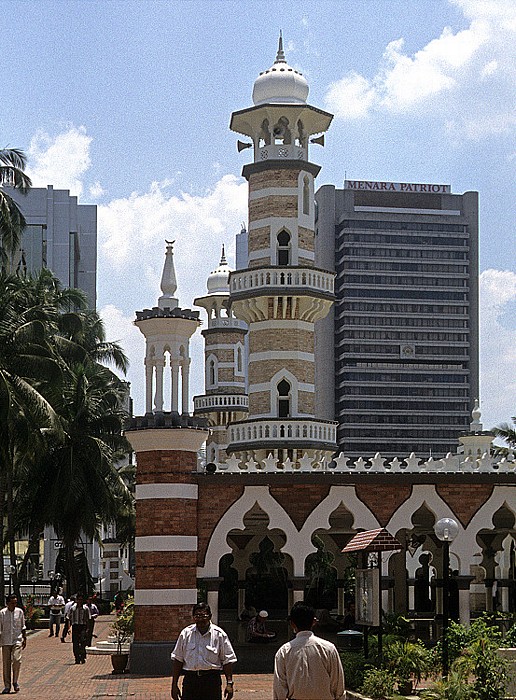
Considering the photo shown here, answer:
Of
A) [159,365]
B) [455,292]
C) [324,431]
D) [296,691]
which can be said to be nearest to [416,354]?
[455,292]

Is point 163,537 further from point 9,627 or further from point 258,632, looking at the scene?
point 9,627

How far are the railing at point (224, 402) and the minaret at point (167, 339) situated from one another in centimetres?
2622

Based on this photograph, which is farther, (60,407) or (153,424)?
(60,407)

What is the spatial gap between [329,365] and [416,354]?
844 centimetres

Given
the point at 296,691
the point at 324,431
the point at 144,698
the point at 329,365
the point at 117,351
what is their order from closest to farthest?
the point at 296,691 → the point at 144,698 → the point at 324,431 → the point at 117,351 → the point at 329,365

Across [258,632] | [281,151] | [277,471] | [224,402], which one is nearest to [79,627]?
[258,632]

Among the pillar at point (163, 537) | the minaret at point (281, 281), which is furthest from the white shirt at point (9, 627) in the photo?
the minaret at point (281, 281)

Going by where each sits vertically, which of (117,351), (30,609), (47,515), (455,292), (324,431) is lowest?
(30,609)

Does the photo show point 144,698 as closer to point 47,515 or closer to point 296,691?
point 296,691

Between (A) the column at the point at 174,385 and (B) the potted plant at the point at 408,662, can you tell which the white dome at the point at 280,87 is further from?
(B) the potted plant at the point at 408,662

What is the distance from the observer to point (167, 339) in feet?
85.4

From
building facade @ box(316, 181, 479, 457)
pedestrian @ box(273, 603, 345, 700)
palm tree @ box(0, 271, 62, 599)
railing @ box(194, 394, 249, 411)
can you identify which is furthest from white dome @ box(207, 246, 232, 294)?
building facade @ box(316, 181, 479, 457)

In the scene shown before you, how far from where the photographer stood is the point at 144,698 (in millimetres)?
19922

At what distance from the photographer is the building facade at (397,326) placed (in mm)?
117500
